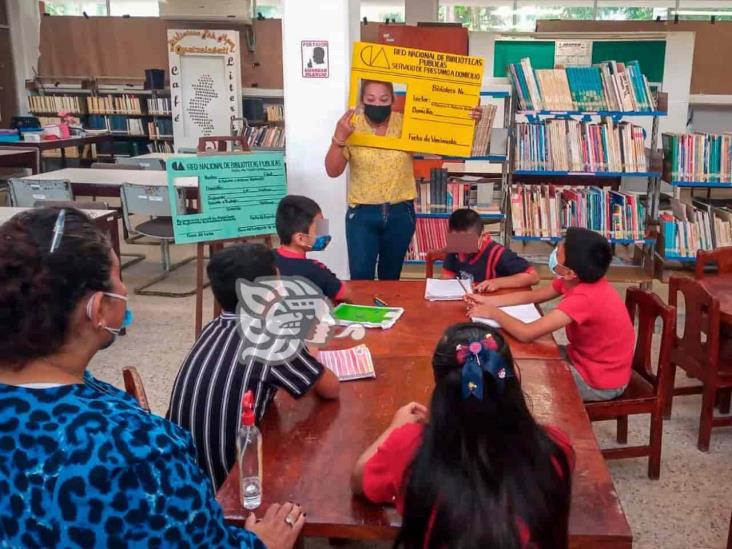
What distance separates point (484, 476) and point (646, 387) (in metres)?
1.62

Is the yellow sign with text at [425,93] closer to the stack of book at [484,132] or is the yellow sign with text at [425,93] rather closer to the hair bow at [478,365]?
the stack of book at [484,132]

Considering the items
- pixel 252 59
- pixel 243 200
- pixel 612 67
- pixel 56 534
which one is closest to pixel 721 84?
pixel 612 67

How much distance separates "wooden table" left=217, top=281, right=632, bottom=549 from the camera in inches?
52.5

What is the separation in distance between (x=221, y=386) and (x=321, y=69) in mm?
2769

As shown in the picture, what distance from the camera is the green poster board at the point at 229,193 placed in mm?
3631

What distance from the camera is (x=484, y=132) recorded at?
4766 mm

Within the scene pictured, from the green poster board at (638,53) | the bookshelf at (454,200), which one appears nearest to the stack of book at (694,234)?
the bookshelf at (454,200)

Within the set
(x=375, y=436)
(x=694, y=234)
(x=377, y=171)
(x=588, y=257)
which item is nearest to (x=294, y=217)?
(x=377, y=171)

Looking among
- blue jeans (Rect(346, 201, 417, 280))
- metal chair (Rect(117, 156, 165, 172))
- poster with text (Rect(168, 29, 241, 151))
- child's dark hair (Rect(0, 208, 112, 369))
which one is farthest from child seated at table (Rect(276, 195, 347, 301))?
poster with text (Rect(168, 29, 241, 151))

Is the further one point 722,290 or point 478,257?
point 478,257

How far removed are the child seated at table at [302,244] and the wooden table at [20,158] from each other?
211 inches

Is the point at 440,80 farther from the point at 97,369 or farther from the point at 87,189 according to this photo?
the point at 87,189

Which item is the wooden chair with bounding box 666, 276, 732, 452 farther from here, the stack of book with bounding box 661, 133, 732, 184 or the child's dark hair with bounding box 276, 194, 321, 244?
the stack of book with bounding box 661, 133, 732, 184

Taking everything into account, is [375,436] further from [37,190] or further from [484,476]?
[37,190]
